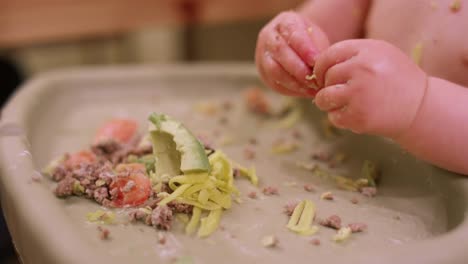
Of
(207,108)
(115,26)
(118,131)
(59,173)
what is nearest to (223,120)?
(207,108)

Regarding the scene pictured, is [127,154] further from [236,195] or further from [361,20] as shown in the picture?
[361,20]

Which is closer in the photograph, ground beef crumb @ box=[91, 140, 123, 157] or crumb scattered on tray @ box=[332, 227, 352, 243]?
crumb scattered on tray @ box=[332, 227, 352, 243]

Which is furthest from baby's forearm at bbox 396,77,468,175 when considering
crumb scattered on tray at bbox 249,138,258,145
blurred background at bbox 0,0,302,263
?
blurred background at bbox 0,0,302,263

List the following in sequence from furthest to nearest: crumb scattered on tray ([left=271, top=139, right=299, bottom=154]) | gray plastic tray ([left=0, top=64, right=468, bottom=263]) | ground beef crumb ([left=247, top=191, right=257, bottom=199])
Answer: crumb scattered on tray ([left=271, top=139, right=299, bottom=154]), ground beef crumb ([left=247, top=191, right=257, bottom=199]), gray plastic tray ([left=0, top=64, right=468, bottom=263])

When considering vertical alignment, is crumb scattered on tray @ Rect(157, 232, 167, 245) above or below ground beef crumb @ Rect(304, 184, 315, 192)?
above

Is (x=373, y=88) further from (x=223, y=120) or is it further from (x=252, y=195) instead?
(x=223, y=120)

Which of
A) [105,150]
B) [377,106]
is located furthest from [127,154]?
[377,106]

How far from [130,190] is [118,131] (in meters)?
0.17

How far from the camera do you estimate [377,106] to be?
464 millimetres

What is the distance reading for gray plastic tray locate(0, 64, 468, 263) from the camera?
16.2 inches

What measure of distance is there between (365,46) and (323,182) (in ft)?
0.48

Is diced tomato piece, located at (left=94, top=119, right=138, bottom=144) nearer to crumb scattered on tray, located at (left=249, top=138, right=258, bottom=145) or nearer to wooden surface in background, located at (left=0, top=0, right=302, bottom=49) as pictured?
crumb scattered on tray, located at (left=249, top=138, right=258, bottom=145)

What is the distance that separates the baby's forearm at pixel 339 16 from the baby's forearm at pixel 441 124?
19 cm

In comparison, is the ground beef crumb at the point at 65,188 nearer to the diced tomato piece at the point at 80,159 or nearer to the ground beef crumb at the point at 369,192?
the diced tomato piece at the point at 80,159
